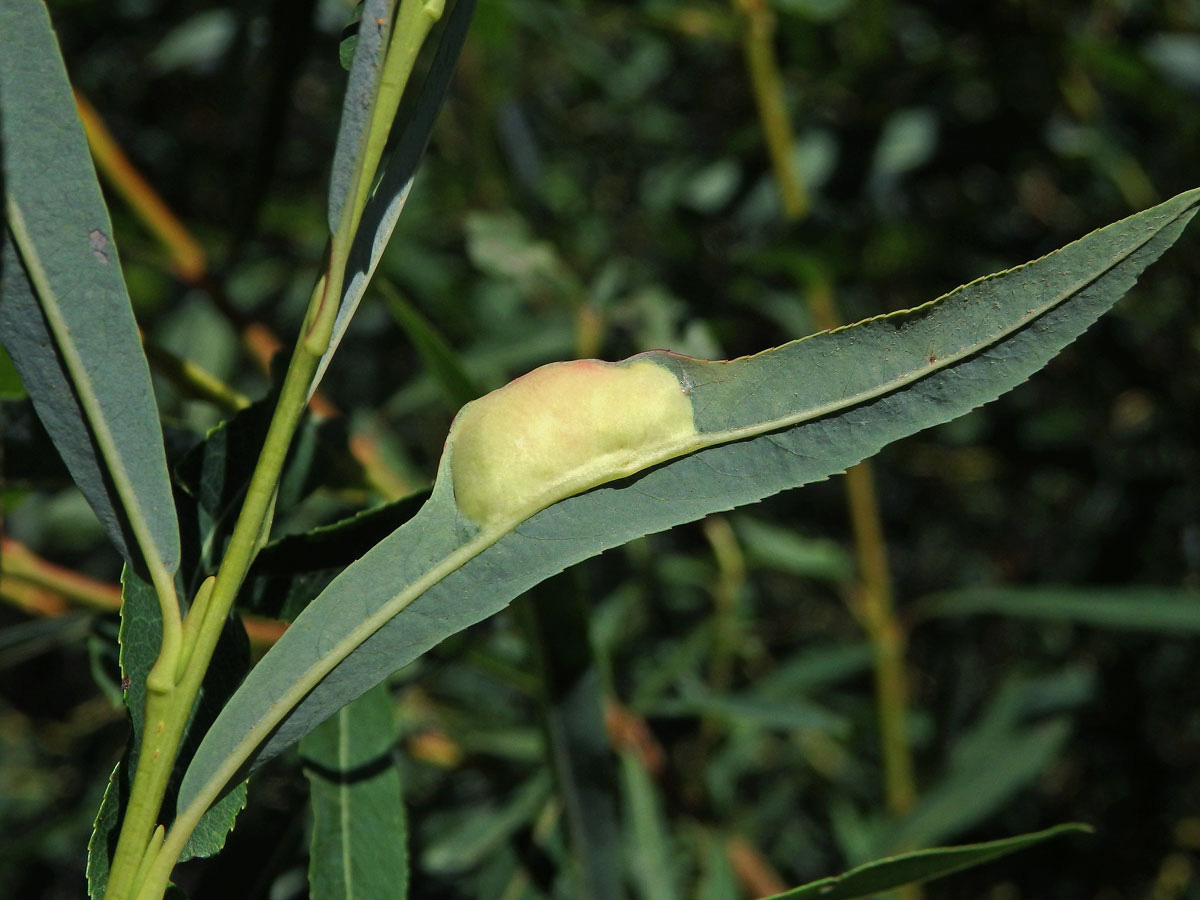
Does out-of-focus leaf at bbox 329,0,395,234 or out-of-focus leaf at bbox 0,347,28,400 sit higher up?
out-of-focus leaf at bbox 0,347,28,400

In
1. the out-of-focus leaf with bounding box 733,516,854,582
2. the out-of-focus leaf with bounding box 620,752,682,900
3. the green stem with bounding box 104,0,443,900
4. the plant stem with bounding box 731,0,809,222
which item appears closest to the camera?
the green stem with bounding box 104,0,443,900

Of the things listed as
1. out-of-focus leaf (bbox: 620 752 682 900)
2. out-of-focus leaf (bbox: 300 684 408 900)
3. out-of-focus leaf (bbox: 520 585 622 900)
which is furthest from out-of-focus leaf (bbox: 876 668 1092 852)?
out-of-focus leaf (bbox: 300 684 408 900)

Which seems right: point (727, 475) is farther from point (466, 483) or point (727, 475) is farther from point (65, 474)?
point (65, 474)

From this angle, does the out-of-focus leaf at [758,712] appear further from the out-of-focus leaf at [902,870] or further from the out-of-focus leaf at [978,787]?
the out-of-focus leaf at [902,870]

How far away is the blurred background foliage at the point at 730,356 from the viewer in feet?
3.72

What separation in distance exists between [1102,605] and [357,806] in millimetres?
947

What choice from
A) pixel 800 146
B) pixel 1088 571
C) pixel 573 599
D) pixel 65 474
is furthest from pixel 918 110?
pixel 65 474

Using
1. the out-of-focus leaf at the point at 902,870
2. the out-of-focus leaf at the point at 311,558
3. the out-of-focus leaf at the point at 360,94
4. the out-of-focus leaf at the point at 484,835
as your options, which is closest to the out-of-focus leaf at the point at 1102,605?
the out-of-focus leaf at the point at 484,835

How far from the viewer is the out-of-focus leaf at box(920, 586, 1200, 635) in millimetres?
1165

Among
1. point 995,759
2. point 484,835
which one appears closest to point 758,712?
point 484,835

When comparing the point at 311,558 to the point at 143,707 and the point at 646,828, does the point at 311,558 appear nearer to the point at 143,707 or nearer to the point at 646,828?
the point at 143,707

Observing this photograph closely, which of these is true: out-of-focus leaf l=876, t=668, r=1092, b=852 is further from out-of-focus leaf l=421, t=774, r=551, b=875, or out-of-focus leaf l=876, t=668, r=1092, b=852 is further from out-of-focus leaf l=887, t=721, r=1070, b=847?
out-of-focus leaf l=421, t=774, r=551, b=875

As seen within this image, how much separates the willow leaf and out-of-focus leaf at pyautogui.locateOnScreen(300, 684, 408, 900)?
11 centimetres

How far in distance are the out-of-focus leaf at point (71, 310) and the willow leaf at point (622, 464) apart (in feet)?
0.28
